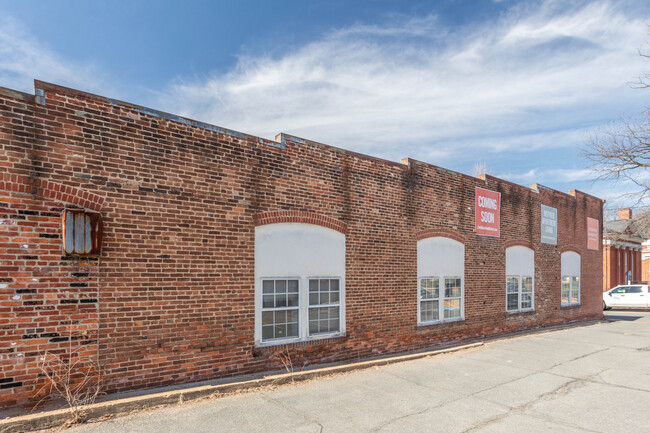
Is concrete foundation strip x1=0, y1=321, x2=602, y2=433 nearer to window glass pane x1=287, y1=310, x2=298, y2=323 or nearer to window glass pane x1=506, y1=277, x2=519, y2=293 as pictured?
window glass pane x1=287, y1=310, x2=298, y2=323

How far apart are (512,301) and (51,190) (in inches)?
548

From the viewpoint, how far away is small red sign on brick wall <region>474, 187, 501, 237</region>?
1304 centimetres

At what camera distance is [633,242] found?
38.0 metres

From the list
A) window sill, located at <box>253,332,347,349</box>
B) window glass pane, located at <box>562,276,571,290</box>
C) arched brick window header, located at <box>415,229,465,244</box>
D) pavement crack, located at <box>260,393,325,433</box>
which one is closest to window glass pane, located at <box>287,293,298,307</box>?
window sill, located at <box>253,332,347,349</box>

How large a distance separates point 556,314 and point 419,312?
9.07m

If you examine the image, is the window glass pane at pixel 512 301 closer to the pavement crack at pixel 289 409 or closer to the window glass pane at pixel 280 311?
the window glass pane at pixel 280 311

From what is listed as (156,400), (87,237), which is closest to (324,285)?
(156,400)

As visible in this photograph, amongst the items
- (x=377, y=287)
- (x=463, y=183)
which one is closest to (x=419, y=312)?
(x=377, y=287)

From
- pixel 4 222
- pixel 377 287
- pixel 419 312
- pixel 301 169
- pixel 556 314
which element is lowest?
pixel 556 314

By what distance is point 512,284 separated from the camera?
47.5 feet

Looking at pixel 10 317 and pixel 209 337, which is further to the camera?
pixel 209 337

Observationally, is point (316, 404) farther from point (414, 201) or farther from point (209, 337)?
point (414, 201)

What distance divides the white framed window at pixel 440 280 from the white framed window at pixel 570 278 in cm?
794

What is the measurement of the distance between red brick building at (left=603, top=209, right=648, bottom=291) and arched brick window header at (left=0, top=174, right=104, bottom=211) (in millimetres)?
38186
